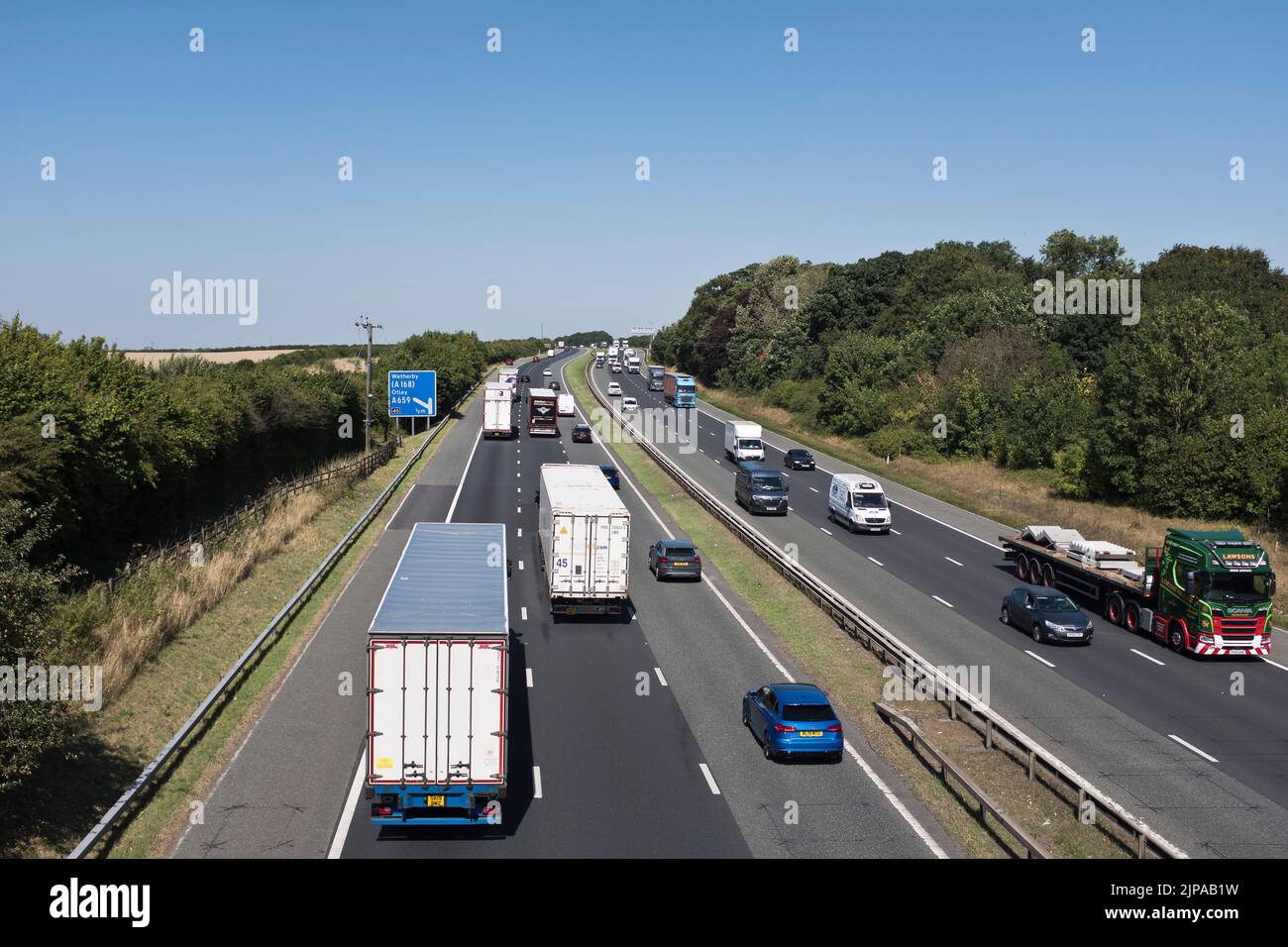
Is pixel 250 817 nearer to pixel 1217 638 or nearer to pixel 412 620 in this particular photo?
pixel 412 620

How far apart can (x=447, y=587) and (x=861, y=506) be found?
32.9m

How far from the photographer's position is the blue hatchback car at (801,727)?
872 inches

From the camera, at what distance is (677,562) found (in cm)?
3941

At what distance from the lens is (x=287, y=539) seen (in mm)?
42844

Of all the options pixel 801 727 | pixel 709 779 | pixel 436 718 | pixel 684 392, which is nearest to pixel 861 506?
pixel 801 727

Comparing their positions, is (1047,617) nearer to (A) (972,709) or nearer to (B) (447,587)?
(A) (972,709)

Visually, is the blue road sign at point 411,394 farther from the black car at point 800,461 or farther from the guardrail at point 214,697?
the guardrail at point 214,697

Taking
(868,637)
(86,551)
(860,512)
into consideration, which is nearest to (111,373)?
(86,551)

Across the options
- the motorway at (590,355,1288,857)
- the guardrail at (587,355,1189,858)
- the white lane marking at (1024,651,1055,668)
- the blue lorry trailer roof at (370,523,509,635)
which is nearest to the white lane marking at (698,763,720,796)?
the blue lorry trailer roof at (370,523,509,635)

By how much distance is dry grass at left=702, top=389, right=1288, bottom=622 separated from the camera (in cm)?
5088

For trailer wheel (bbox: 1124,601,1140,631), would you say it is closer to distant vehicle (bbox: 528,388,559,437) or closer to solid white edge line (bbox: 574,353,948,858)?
solid white edge line (bbox: 574,353,948,858)

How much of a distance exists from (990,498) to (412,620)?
1935 inches

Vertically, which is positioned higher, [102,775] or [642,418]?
[642,418]
